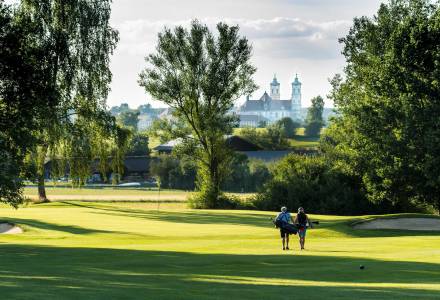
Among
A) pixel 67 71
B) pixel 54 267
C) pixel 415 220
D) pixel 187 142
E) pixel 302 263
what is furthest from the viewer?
pixel 187 142

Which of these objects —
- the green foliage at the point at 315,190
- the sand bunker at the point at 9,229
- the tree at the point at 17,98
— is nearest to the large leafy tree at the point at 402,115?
the green foliage at the point at 315,190

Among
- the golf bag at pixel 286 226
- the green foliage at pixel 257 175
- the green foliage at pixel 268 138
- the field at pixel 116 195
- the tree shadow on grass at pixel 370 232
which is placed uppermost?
the green foliage at pixel 268 138

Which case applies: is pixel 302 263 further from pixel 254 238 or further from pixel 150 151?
pixel 150 151

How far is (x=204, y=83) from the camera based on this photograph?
277 ft

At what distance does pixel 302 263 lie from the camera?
32562 mm

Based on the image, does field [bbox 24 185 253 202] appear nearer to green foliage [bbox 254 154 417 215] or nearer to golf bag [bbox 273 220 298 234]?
green foliage [bbox 254 154 417 215]

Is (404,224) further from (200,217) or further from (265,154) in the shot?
(265,154)

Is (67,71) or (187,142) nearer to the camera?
(67,71)

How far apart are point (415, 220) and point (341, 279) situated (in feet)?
114

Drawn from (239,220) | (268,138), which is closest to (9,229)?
(239,220)

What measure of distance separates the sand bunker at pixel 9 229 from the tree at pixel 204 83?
29601 mm

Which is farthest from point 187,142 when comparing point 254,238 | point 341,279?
point 341,279

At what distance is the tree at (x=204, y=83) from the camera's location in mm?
83688

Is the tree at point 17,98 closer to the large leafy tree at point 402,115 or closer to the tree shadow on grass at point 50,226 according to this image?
the tree shadow on grass at point 50,226
